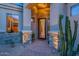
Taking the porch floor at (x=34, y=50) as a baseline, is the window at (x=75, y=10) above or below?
above

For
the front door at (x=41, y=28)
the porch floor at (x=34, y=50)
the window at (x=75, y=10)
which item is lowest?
the porch floor at (x=34, y=50)

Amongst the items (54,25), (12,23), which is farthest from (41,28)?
(12,23)

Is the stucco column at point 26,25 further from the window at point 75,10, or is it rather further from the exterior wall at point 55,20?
the window at point 75,10

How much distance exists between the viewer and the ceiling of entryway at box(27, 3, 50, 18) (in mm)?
2395

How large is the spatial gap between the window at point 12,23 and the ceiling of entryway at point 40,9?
241mm

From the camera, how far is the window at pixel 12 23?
2398mm

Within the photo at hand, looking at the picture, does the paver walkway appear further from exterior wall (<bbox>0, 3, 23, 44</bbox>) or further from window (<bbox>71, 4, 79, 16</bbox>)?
window (<bbox>71, 4, 79, 16</bbox>)

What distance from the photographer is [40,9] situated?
7.84 feet

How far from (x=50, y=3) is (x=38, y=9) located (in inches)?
7.2

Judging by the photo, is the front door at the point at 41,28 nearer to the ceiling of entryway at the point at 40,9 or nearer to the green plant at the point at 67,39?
the ceiling of entryway at the point at 40,9

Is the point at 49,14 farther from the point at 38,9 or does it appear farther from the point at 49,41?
the point at 49,41

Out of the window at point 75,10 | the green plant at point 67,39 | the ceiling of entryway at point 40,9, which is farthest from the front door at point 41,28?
the window at point 75,10

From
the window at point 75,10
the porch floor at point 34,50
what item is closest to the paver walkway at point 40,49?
the porch floor at point 34,50

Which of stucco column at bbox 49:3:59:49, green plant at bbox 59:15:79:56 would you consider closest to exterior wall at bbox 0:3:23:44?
stucco column at bbox 49:3:59:49
